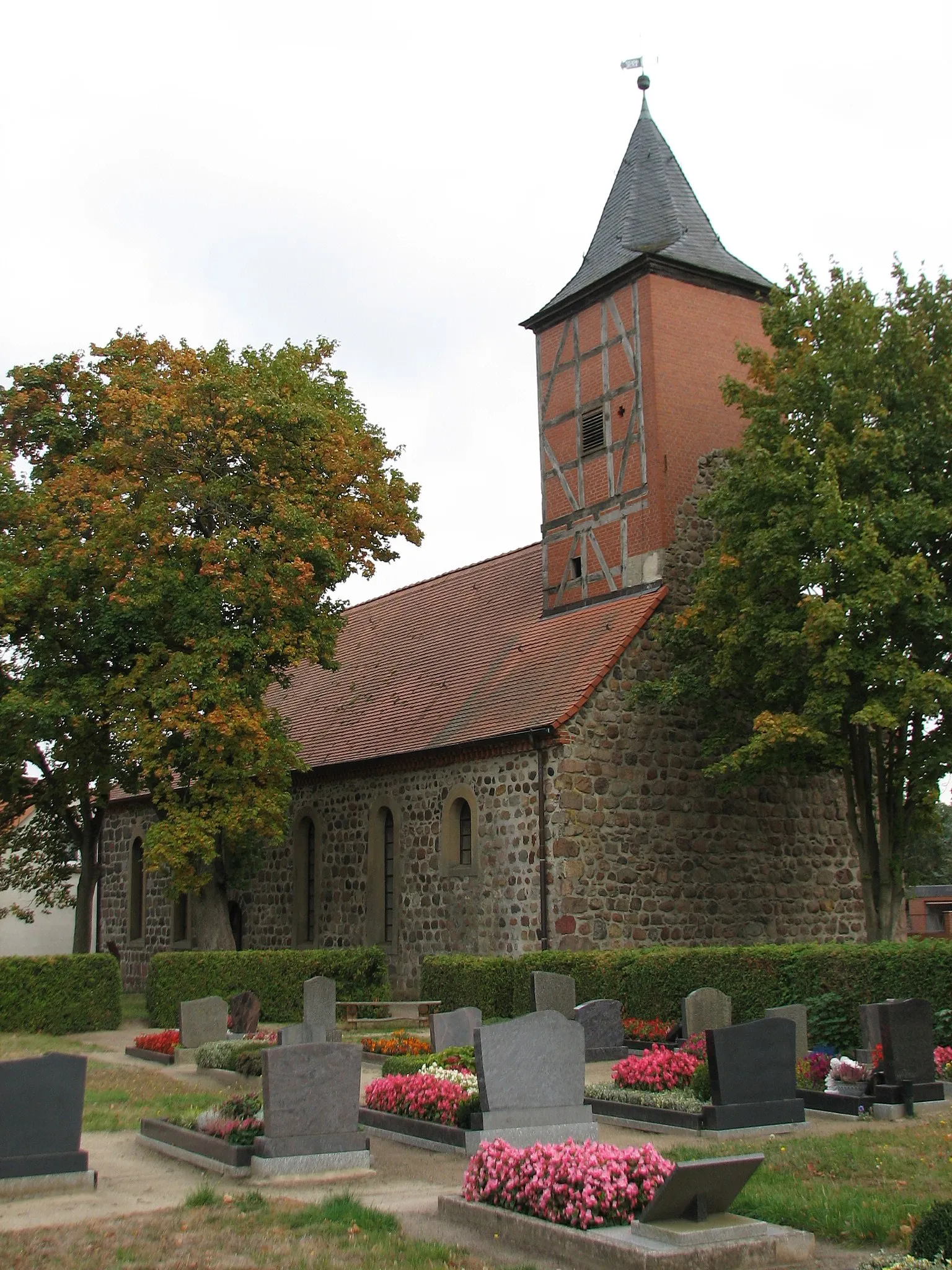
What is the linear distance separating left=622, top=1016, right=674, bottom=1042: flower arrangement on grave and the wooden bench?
4.36 metres

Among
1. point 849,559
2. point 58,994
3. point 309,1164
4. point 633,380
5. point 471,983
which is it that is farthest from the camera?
point 633,380

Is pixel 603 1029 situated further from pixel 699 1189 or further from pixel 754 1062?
pixel 699 1189

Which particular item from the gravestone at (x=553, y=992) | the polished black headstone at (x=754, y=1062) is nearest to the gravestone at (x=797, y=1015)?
the polished black headstone at (x=754, y=1062)

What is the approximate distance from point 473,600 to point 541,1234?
22257mm

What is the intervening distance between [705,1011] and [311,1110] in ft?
21.6

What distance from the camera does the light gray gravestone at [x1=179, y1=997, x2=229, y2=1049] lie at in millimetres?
17094

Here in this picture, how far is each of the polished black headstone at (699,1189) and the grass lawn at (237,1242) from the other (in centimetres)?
82

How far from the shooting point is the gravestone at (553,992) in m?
17.1

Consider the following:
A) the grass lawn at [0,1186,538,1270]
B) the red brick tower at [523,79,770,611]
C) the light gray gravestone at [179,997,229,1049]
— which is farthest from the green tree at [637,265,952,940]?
the grass lawn at [0,1186,538,1270]

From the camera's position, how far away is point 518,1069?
1022cm

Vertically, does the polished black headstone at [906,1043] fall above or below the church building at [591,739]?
below

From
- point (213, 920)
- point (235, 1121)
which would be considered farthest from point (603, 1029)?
point (213, 920)

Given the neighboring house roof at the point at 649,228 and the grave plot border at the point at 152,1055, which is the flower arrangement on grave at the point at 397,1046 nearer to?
the grave plot border at the point at 152,1055

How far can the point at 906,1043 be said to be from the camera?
11984 millimetres
